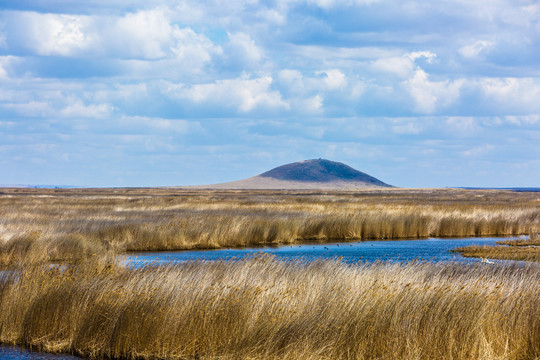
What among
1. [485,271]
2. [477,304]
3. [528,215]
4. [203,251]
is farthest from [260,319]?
[528,215]

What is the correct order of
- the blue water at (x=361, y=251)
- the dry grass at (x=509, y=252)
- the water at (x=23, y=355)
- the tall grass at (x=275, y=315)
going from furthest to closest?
1. the blue water at (x=361, y=251)
2. the dry grass at (x=509, y=252)
3. the water at (x=23, y=355)
4. the tall grass at (x=275, y=315)

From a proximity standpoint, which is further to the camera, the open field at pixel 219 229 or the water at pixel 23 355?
the open field at pixel 219 229

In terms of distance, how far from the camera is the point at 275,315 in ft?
32.1

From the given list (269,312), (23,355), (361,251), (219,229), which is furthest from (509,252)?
(23,355)

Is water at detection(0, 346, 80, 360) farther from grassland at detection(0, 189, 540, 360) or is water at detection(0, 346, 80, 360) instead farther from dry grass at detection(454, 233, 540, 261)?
dry grass at detection(454, 233, 540, 261)

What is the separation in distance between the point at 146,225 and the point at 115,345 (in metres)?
18.9

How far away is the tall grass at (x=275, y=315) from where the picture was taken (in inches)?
370

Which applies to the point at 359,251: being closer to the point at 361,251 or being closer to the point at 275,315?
the point at 361,251

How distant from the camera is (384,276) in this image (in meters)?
11.4

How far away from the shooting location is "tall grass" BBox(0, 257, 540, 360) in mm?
9391

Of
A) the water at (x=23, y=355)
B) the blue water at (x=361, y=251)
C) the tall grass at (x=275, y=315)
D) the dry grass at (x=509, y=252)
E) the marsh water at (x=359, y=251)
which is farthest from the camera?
the blue water at (x=361, y=251)

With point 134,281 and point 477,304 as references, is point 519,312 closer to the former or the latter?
point 477,304

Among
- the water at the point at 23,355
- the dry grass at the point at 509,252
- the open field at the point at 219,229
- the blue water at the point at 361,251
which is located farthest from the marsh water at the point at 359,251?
the water at the point at 23,355

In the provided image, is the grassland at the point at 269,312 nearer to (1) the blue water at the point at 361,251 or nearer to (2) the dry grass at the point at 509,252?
(2) the dry grass at the point at 509,252
